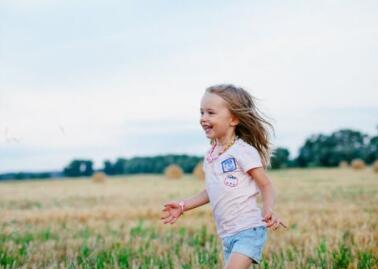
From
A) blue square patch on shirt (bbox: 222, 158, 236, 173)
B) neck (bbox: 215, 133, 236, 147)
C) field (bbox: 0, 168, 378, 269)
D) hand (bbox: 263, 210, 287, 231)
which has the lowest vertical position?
field (bbox: 0, 168, 378, 269)

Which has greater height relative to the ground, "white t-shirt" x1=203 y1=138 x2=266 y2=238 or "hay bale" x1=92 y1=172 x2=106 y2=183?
"white t-shirt" x1=203 y1=138 x2=266 y2=238

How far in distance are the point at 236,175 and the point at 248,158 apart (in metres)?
0.13

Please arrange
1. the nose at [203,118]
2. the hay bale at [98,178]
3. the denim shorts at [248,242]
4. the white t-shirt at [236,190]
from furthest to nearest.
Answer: the hay bale at [98,178]
the nose at [203,118]
the white t-shirt at [236,190]
the denim shorts at [248,242]

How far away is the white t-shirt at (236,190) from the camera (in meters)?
3.69

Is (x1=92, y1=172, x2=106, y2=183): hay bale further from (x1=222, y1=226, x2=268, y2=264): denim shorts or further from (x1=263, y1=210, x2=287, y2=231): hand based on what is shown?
(x1=263, y1=210, x2=287, y2=231): hand

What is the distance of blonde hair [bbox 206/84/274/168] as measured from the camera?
3861 millimetres

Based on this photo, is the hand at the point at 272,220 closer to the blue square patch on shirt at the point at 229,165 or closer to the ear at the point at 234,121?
the blue square patch on shirt at the point at 229,165

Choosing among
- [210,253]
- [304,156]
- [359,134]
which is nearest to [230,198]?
[210,253]

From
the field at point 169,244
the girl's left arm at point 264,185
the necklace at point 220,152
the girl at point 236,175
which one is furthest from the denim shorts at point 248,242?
the field at point 169,244

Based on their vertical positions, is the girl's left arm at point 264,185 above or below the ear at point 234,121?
below

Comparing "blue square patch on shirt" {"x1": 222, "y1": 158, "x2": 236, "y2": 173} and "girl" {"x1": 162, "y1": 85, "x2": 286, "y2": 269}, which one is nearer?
"girl" {"x1": 162, "y1": 85, "x2": 286, "y2": 269}

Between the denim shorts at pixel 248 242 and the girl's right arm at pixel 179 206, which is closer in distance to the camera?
the denim shorts at pixel 248 242

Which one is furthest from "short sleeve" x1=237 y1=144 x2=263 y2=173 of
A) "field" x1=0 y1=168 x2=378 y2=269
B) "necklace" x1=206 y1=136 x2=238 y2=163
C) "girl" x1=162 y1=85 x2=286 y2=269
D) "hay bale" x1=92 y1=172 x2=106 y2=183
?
"hay bale" x1=92 y1=172 x2=106 y2=183

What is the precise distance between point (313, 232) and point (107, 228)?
2668mm
